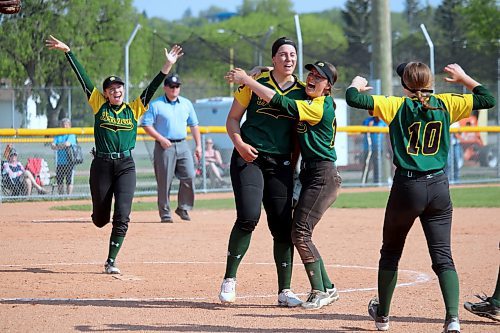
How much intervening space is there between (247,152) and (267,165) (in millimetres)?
272

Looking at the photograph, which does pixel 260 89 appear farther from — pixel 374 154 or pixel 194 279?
pixel 374 154

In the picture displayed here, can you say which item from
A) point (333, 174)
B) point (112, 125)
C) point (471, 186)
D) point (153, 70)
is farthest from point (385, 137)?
point (333, 174)

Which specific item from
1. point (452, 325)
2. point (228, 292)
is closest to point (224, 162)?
point (228, 292)

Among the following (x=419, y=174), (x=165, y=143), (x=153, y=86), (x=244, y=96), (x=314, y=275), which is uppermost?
(x=153, y=86)

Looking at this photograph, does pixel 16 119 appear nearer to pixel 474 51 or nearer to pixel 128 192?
pixel 474 51

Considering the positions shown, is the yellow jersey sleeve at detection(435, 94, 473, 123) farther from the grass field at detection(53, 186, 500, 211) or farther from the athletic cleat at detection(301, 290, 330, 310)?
the grass field at detection(53, 186, 500, 211)

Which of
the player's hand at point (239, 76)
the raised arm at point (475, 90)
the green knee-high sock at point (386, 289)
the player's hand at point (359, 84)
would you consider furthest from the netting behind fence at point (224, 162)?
the raised arm at point (475, 90)

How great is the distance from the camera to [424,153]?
6609 mm

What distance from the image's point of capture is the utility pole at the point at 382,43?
23531mm

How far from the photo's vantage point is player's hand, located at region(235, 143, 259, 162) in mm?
7652

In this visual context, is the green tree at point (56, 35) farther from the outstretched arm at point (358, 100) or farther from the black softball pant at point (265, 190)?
the outstretched arm at point (358, 100)

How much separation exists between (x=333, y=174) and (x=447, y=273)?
1.53m

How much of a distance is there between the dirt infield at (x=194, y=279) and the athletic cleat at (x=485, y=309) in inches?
2.8

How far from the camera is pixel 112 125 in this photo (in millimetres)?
10195
